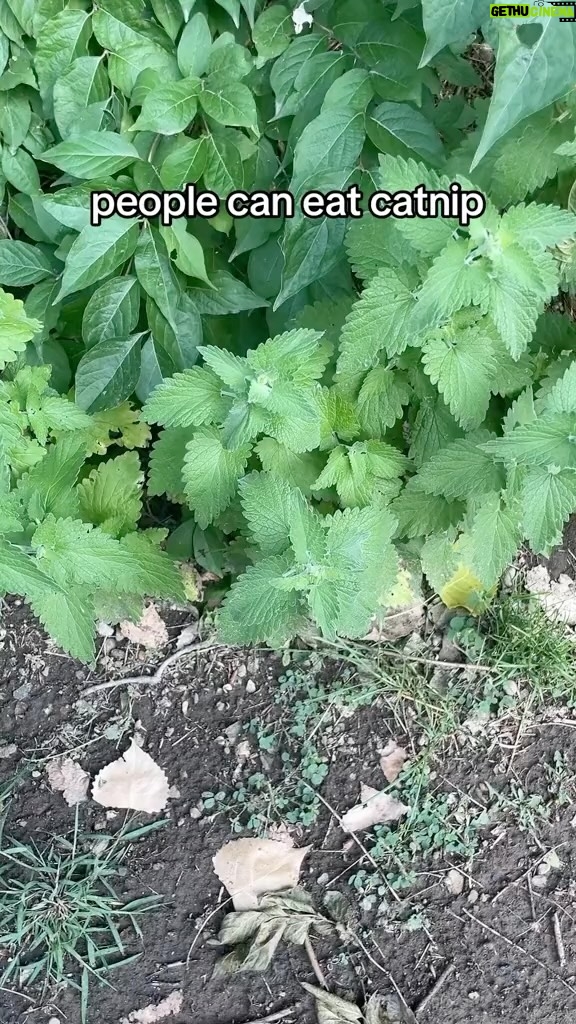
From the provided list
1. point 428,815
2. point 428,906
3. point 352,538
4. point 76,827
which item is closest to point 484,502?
point 352,538

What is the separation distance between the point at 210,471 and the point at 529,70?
0.71 metres

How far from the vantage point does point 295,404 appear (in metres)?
1.20

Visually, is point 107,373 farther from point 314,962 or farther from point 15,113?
point 314,962

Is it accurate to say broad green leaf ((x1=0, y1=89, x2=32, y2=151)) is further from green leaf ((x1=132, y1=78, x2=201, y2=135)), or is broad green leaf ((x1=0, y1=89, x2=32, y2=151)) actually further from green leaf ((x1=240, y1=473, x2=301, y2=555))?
green leaf ((x1=240, y1=473, x2=301, y2=555))

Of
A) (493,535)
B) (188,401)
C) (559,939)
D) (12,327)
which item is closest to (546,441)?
(493,535)

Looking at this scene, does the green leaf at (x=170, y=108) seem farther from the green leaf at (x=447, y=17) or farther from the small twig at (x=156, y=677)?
the small twig at (x=156, y=677)

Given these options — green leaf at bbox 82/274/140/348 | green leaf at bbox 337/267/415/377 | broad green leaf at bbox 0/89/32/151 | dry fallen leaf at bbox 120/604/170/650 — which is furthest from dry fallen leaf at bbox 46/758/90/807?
broad green leaf at bbox 0/89/32/151

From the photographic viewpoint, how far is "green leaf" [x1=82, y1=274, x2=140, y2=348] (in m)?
1.48

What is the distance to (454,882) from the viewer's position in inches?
69.8

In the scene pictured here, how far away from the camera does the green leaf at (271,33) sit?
4.28 feet

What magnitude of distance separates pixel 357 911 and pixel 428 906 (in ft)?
0.51

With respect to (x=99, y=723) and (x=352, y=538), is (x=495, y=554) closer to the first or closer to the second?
(x=352, y=538)

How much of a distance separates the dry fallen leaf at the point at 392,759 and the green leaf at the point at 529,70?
52.5 inches

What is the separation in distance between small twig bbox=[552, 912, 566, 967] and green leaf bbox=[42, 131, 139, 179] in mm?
1738
